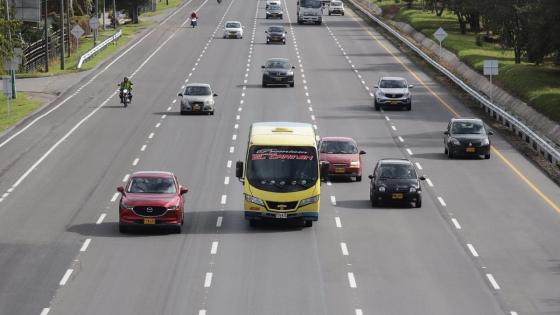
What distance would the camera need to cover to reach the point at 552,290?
3077 centimetres

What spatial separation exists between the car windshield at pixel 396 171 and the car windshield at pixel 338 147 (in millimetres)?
5819

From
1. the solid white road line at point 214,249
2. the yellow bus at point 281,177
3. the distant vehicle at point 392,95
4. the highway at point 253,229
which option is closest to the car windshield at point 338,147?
the highway at point 253,229

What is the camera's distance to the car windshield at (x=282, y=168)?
3875cm

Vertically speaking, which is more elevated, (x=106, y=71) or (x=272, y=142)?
(x=272, y=142)

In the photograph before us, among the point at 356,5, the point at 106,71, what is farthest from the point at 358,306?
the point at 356,5

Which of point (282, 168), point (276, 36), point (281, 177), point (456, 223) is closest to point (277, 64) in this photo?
point (276, 36)

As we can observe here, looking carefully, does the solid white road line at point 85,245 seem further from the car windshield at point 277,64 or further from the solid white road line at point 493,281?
the car windshield at point 277,64

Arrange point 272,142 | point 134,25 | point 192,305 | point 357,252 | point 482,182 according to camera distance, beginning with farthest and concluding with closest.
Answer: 1. point 134,25
2. point 482,182
3. point 272,142
4. point 357,252
5. point 192,305

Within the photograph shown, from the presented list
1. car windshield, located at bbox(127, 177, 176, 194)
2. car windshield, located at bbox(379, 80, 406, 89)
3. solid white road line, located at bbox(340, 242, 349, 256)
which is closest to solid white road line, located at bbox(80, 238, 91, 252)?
car windshield, located at bbox(127, 177, 176, 194)

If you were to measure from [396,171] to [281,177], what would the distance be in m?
5.94

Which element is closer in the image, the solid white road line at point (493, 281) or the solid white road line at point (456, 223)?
the solid white road line at point (493, 281)

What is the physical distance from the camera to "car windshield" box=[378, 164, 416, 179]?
43281 mm

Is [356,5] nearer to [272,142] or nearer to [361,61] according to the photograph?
[361,61]

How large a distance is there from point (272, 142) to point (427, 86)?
138 feet
